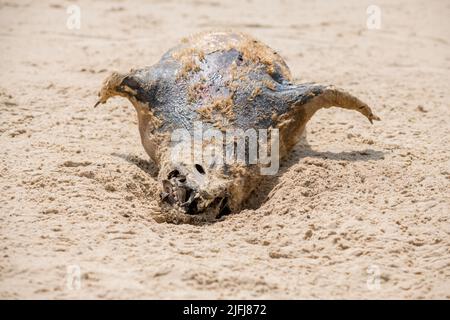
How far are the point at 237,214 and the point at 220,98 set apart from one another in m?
0.77

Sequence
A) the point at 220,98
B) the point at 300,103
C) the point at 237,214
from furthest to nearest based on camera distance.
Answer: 1. the point at 300,103
2. the point at 220,98
3. the point at 237,214

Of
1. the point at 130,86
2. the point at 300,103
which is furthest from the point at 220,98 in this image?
the point at 130,86

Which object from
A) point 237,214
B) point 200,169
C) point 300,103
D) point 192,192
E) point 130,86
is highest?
point 130,86

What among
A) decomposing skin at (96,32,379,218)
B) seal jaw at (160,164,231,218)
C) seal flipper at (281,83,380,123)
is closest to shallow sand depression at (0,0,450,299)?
seal jaw at (160,164,231,218)

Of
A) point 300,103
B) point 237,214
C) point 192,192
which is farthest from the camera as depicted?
point 300,103

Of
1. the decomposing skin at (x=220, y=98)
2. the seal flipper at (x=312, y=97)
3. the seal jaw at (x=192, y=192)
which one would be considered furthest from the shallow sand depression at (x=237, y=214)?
the seal flipper at (x=312, y=97)

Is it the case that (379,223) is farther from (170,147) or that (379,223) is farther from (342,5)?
(342,5)

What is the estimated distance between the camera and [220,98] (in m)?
4.03

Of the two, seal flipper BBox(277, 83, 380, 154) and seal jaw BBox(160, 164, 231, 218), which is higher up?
seal flipper BBox(277, 83, 380, 154)

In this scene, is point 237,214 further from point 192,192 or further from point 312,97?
point 312,97

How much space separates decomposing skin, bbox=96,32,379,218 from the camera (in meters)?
3.76

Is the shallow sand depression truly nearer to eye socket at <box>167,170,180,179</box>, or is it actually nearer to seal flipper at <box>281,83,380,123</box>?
eye socket at <box>167,170,180,179</box>

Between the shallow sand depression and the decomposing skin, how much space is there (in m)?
0.23

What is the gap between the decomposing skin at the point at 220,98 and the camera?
3764mm
